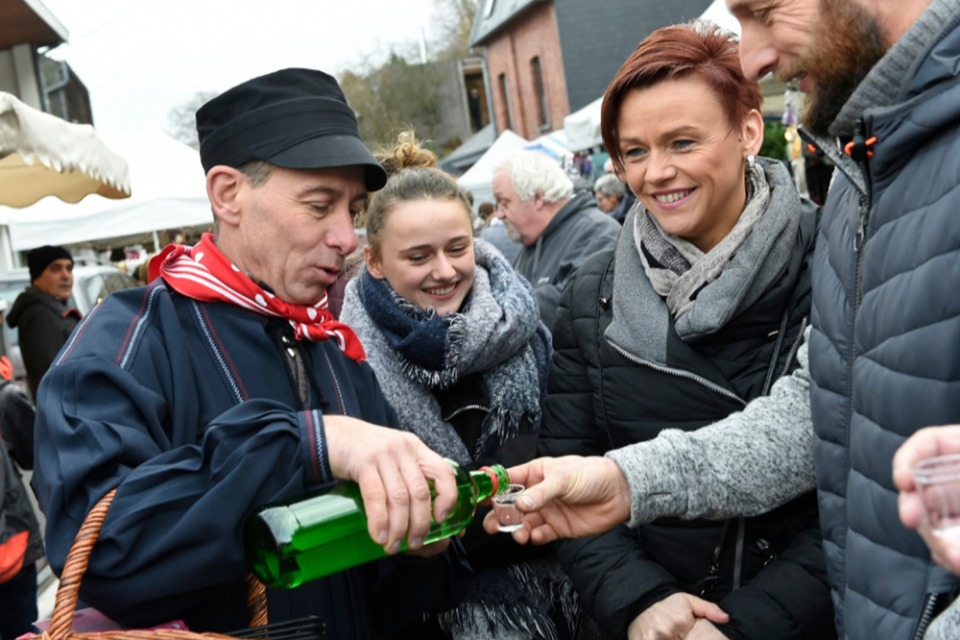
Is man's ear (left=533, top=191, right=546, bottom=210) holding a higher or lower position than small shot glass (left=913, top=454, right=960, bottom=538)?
higher

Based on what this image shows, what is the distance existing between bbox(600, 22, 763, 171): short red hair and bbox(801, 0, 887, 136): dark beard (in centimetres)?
69

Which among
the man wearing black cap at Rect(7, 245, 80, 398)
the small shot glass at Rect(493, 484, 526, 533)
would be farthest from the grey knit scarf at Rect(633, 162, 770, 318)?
the man wearing black cap at Rect(7, 245, 80, 398)

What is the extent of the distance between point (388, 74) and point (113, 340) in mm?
57097

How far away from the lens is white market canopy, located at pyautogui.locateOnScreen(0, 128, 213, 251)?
32.6 ft

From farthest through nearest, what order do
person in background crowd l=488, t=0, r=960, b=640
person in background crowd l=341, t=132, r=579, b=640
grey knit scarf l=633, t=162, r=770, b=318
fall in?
1. person in background crowd l=341, t=132, r=579, b=640
2. grey knit scarf l=633, t=162, r=770, b=318
3. person in background crowd l=488, t=0, r=960, b=640

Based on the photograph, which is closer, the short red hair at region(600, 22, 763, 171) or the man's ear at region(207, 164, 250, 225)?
the man's ear at region(207, 164, 250, 225)

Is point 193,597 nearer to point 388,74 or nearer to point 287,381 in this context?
point 287,381

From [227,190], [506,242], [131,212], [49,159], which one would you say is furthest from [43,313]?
[227,190]

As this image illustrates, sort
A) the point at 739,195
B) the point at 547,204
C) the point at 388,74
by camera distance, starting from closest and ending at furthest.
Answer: the point at 739,195 → the point at 547,204 → the point at 388,74

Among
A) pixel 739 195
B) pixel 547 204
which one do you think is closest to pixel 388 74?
pixel 547 204

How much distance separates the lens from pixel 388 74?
56.8 m

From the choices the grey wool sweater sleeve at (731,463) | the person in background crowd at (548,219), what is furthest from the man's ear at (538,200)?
the grey wool sweater sleeve at (731,463)

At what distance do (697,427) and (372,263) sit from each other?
1.30 meters

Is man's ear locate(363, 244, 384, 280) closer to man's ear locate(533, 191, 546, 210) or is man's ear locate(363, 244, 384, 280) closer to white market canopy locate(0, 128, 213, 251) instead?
man's ear locate(533, 191, 546, 210)
